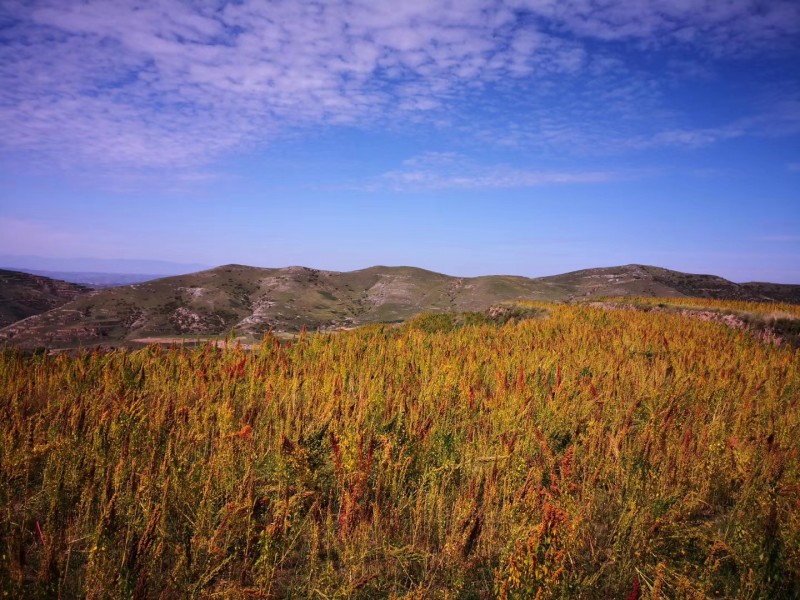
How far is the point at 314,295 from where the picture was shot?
3381 centimetres

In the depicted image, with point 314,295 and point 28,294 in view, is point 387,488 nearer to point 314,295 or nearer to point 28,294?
point 314,295

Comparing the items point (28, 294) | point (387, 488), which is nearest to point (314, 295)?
point (28, 294)

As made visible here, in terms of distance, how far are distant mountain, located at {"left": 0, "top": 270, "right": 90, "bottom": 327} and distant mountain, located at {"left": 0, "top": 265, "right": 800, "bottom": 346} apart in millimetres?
7075

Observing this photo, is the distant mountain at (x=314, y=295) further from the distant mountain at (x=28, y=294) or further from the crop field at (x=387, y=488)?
the crop field at (x=387, y=488)

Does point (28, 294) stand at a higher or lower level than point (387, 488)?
higher

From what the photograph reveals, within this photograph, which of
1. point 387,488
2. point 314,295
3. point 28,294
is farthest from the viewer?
point 28,294

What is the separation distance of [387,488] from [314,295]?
3148 cm

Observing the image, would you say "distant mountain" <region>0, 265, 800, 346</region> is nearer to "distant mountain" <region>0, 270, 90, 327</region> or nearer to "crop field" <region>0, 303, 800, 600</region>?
"distant mountain" <region>0, 270, 90, 327</region>

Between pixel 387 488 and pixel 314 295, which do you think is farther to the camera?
pixel 314 295

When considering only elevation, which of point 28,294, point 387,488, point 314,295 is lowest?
point 387,488

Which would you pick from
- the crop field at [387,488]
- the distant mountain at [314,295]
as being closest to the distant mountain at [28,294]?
the distant mountain at [314,295]

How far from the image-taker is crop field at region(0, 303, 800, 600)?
88.4 inches

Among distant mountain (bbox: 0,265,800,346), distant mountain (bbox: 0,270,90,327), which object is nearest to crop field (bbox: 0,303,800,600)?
distant mountain (bbox: 0,265,800,346)

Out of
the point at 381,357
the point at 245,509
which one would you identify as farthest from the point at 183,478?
the point at 381,357
